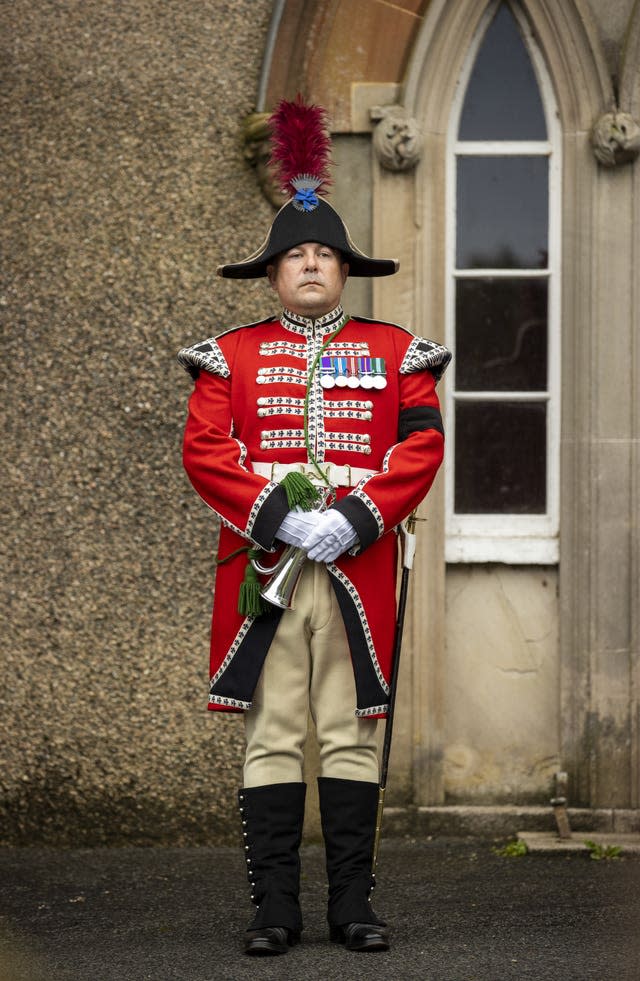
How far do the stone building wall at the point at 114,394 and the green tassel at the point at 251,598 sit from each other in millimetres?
1465

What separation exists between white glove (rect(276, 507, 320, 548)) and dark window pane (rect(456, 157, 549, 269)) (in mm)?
2105

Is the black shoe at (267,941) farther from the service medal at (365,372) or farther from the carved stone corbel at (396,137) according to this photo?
the carved stone corbel at (396,137)

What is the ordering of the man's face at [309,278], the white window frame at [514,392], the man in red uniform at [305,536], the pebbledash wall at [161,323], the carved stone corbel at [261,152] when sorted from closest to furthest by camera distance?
1. the man in red uniform at [305,536]
2. the man's face at [309,278]
3. the carved stone corbel at [261,152]
4. the pebbledash wall at [161,323]
5. the white window frame at [514,392]

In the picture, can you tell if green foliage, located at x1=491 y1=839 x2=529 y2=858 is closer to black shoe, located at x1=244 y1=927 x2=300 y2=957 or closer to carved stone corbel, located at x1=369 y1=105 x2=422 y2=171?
black shoe, located at x1=244 y1=927 x2=300 y2=957

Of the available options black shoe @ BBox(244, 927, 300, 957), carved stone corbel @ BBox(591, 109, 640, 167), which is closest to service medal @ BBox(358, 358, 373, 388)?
black shoe @ BBox(244, 927, 300, 957)

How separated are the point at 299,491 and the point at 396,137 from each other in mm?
2025

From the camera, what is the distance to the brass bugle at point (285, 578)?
3861mm

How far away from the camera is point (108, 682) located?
5371 millimetres

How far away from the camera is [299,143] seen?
4.01 metres

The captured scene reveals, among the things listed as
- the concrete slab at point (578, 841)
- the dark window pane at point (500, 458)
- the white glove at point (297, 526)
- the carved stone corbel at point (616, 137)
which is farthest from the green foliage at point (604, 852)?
the carved stone corbel at point (616, 137)

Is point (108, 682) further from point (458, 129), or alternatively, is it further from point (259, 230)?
point (458, 129)

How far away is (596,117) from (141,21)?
1.75 m

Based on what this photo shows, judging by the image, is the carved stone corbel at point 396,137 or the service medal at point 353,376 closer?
the service medal at point 353,376

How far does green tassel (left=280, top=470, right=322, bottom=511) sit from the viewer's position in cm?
383
